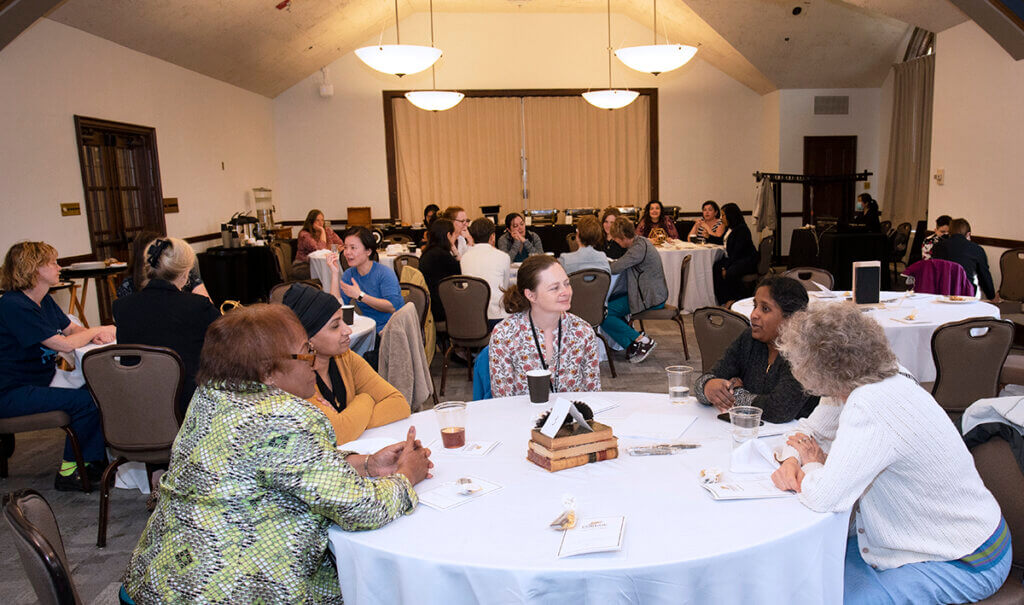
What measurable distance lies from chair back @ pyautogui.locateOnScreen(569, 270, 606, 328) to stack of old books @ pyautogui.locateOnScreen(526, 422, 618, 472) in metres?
3.64

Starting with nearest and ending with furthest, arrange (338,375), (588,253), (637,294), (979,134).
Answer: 1. (338,375)
2. (588,253)
3. (637,294)
4. (979,134)

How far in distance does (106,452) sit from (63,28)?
15.3 feet

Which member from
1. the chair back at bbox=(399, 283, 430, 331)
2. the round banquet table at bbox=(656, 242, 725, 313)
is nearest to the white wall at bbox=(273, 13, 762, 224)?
the round banquet table at bbox=(656, 242, 725, 313)

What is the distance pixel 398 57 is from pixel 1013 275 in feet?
19.5

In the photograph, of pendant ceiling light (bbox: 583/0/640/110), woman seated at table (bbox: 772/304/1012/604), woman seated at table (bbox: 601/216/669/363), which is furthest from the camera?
pendant ceiling light (bbox: 583/0/640/110)

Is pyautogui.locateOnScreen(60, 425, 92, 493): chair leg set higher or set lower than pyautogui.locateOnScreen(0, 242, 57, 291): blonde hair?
lower

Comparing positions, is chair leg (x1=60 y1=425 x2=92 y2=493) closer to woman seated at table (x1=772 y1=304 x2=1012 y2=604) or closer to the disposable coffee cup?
the disposable coffee cup

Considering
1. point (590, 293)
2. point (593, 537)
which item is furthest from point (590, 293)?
point (593, 537)

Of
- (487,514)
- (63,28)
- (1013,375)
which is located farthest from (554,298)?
(63,28)

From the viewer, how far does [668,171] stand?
44.3 feet

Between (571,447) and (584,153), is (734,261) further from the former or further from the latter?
(571,447)

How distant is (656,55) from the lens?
8.20 metres

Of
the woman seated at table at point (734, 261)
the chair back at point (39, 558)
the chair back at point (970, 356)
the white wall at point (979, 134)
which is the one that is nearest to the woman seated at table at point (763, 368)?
the chair back at point (970, 356)

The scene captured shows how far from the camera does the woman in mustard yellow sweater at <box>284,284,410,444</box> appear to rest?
2420 millimetres
